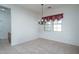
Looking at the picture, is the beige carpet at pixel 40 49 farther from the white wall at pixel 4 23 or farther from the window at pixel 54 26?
the white wall at pixel 4 23

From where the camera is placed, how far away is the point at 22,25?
5.55 meters

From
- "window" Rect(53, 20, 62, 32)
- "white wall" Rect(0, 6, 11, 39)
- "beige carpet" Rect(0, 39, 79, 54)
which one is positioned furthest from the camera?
"white wall" Rect(0, 6, 11, 39)

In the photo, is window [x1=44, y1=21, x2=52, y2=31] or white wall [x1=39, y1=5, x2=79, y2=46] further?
window [x1=44, y1=21, x2=52, y2=31]

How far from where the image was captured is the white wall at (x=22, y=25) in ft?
15.9

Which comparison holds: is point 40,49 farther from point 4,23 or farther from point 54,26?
point 4,23

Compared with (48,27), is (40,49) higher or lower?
lower

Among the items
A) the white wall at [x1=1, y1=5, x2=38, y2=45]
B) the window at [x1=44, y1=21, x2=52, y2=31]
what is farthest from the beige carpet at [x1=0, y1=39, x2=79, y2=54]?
the window at [x1=44, y1=21, x2=52, y2=31]

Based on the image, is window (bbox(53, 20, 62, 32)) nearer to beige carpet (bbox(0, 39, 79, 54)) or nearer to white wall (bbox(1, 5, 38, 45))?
white wall (bbox(1, 5, 38, 45))

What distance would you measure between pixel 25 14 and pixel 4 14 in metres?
2.28

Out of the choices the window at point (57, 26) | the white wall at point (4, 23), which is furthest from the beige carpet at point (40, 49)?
the white wall at point (4, 23)

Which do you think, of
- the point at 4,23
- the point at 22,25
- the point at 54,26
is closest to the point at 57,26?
the point at 54,26

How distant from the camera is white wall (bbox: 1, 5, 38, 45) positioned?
4859 mm

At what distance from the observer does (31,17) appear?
257 inches

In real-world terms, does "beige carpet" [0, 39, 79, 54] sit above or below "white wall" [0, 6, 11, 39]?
below
